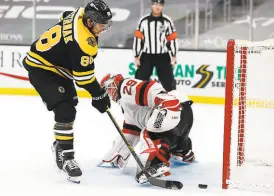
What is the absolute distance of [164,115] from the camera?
321cm

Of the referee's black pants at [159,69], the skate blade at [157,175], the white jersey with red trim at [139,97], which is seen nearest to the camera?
the skate blade at [157,175]

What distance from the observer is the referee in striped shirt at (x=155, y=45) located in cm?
627

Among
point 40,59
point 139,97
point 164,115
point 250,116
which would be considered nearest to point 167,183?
point 164,115

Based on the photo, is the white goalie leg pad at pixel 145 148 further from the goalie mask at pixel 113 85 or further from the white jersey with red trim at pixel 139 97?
the goalie mask at pixel 113 85

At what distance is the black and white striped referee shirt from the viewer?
6.27 m

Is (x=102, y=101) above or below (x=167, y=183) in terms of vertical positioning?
above

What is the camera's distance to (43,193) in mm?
2994

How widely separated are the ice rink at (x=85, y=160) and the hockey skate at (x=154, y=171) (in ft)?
0.12

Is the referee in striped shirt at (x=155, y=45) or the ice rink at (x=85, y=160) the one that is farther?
the referee in striped shirt at (x=155, y=45)

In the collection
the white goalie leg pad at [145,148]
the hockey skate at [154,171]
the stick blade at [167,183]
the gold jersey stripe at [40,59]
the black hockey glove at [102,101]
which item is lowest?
the stick blade at [167,183]

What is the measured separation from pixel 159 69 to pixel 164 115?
3.09 metres

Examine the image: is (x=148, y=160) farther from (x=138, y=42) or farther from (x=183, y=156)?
(x=138, y=42)

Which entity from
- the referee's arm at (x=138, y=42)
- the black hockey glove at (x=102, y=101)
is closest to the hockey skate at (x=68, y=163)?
the black hockey glove at (x=102, y=101)

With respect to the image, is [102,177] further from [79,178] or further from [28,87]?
[28,87]
